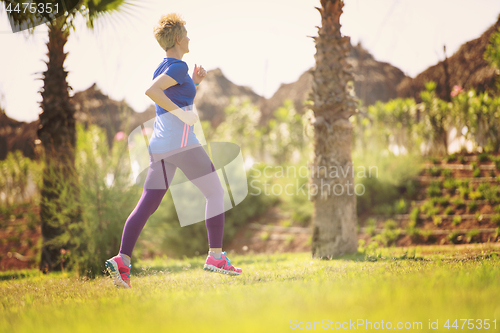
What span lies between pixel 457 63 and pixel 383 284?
49.0ft

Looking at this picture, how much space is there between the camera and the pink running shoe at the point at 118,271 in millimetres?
2844

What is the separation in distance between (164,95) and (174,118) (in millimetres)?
204

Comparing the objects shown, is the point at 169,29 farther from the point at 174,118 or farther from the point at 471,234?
the point at 471,234

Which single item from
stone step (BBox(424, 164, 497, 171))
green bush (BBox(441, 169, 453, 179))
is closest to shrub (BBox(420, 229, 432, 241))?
green bush (BBox(441, 169, 453, 179))

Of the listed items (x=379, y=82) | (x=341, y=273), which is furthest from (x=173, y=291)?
(x=379, y=82)

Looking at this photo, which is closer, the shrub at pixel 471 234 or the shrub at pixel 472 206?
the shrub at pixel 471 234

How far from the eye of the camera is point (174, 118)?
117 inches

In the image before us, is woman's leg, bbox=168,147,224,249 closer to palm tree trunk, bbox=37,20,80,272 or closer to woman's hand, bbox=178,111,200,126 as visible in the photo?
woman's hand, bbox=178,111,200,126

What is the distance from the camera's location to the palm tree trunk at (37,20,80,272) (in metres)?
5.96

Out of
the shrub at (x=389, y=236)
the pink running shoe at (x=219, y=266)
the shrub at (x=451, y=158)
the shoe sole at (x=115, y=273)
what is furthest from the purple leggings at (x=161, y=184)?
the shrub at (x=451, y=158)

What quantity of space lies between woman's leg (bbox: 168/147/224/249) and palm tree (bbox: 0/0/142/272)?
11.6ft

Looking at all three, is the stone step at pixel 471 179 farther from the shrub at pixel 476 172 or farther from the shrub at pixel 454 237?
the shrub at pixel 454 237

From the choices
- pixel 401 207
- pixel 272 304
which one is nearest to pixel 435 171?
pixel 401 207

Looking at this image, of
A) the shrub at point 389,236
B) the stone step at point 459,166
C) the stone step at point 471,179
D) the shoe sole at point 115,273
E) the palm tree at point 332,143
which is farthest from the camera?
the stone step at point 459,166
